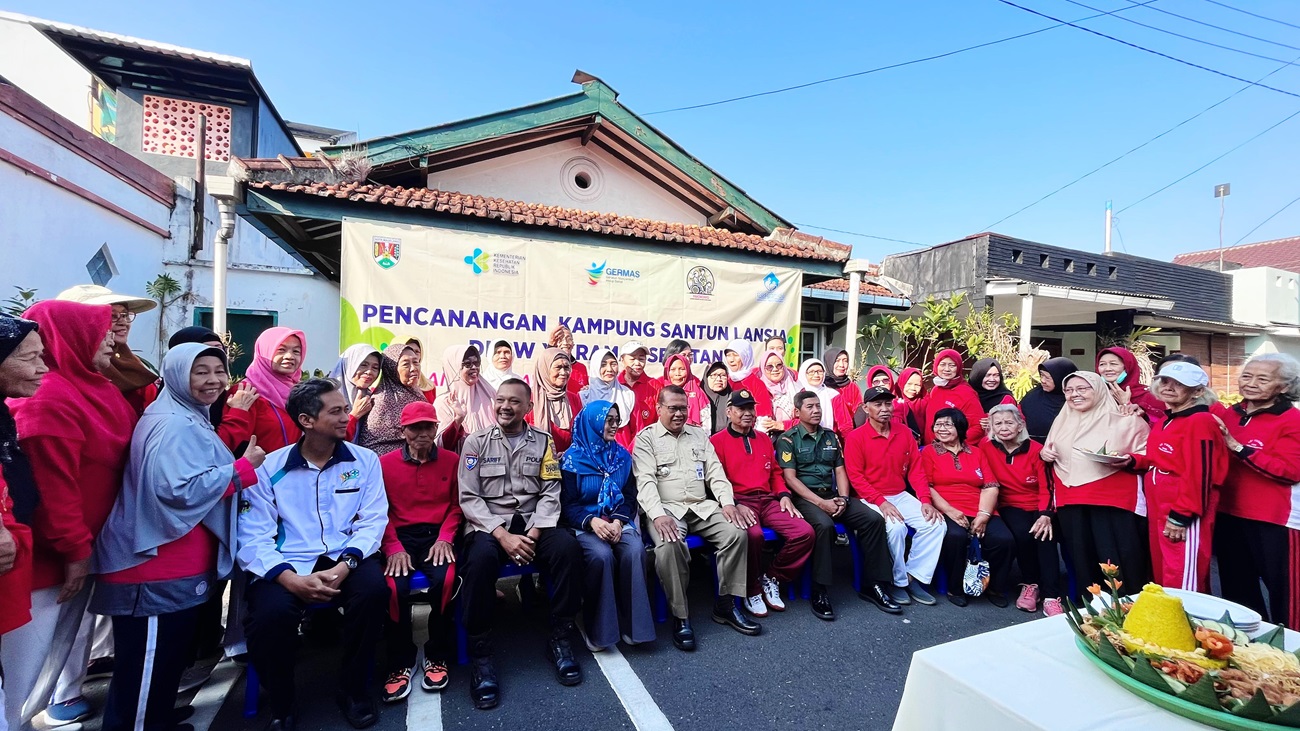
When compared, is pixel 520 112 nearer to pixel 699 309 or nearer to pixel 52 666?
pixel 699 309

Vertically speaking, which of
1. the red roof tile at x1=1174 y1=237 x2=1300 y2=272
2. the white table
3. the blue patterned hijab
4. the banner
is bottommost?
the white table

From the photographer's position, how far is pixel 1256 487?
3076mm

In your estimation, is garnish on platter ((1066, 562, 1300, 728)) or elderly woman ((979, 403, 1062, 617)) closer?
garnish on platter ((1066, 562, 1300, 728))

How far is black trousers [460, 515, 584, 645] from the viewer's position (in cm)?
272

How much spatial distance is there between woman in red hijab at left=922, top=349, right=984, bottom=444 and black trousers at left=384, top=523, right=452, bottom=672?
3770 millimetres

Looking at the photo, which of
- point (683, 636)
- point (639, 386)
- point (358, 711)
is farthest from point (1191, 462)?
point (358, 711)

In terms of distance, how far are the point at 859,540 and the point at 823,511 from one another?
13.4 inches

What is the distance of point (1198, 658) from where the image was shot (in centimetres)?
153

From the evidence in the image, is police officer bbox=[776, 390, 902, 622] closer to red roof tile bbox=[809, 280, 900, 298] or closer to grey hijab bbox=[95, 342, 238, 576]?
grey hijab bbox=[95, 342, 238, 576]

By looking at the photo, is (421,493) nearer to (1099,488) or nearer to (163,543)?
(163,543)

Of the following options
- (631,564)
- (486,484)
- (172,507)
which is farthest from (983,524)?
(172,507)

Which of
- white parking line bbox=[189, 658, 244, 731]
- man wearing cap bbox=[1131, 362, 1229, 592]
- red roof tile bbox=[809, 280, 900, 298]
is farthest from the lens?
red roof tile bbox=[809, 280, 900, 298]

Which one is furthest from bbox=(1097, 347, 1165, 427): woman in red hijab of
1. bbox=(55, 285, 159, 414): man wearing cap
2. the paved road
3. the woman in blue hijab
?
bbox=(55, 285, 159, 414): man wearing cap

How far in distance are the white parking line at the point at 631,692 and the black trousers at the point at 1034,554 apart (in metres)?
2.82
